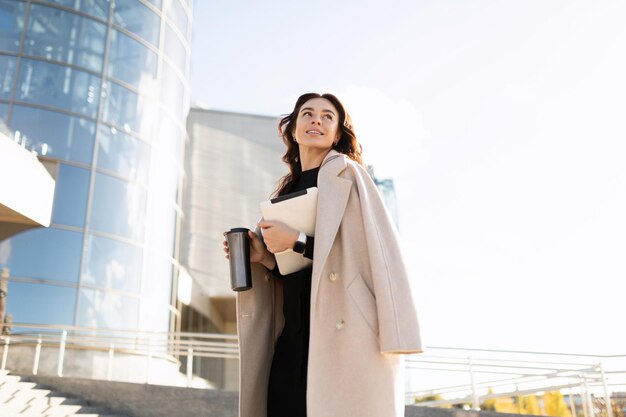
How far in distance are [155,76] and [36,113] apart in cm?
349

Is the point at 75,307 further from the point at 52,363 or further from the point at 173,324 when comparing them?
the point at 173,324

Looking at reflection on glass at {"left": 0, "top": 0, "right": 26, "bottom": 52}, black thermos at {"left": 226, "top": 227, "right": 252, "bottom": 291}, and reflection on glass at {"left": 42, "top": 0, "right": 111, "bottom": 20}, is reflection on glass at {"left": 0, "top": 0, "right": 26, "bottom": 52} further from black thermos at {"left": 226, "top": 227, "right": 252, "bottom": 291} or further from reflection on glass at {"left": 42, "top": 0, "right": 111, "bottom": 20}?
black thermos at {"left": 226, "top": 227, "right": 252, "bottom": 291}

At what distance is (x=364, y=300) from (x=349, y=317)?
7 cm

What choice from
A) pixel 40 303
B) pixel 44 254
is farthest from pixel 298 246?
pixel 44 254

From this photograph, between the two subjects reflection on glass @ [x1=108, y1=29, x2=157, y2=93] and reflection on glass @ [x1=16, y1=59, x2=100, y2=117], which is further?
reflection on glass @ [x1=108, y1=29, x2=157, y2=93]

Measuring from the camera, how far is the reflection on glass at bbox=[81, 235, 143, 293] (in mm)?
12859

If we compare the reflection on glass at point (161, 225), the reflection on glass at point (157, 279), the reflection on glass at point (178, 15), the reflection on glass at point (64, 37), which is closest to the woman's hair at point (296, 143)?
the reflection on glass at point (157, 279)

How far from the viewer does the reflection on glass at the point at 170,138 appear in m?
15.5

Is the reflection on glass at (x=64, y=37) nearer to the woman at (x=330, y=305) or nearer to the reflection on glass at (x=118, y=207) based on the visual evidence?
the reflection on glass at (x=118, y=207)

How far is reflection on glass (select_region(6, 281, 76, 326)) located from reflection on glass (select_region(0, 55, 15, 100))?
4294 millimetres

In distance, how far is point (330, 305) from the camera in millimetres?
1844

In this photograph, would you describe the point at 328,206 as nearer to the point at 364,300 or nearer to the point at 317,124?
the point at 364,300

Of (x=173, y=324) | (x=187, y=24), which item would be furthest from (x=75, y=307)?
(x=187, y=24)

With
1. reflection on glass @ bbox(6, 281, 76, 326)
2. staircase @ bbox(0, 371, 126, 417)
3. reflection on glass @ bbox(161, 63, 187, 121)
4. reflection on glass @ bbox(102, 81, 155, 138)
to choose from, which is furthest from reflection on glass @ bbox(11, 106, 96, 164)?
staircase @ bbox(0, 371, 126, 417)
